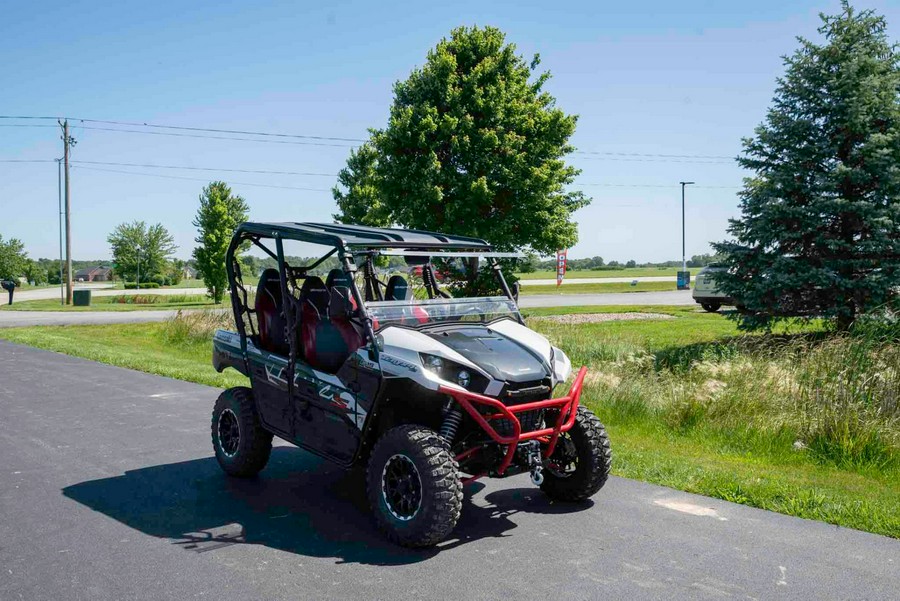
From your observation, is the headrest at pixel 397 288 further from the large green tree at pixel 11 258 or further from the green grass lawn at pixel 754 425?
the large green tree at pixel 11 258

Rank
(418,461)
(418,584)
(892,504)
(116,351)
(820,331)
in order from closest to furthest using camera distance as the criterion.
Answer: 1. (418,584)
2. (418,461)
3. (892,504)
4. (820,331)
5. (116,351)

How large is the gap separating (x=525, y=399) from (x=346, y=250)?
171 centimetres

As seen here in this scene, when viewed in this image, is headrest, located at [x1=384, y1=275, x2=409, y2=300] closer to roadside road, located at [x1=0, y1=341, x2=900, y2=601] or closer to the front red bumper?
roadside road, located at [x1=0, y1=341, x2=900, y2=601]

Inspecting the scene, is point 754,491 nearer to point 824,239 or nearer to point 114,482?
point 114,482

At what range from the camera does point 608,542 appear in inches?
201

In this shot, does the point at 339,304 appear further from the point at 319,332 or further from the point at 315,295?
the point at 315,295

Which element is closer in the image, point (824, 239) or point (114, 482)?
point (114, 482)

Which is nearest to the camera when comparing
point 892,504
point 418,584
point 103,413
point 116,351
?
point 418,584

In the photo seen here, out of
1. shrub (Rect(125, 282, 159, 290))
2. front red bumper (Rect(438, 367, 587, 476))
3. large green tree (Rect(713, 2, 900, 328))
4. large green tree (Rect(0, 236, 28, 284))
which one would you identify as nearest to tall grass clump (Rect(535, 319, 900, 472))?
large green tree (Rect(713, 2, 900, 328))

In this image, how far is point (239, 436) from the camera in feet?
21.7

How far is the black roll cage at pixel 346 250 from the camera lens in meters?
5.66

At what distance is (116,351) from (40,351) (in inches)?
68.9

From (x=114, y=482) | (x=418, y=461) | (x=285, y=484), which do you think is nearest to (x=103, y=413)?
(x=114, y=482)

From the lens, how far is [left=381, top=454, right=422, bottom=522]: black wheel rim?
16.6 feet
